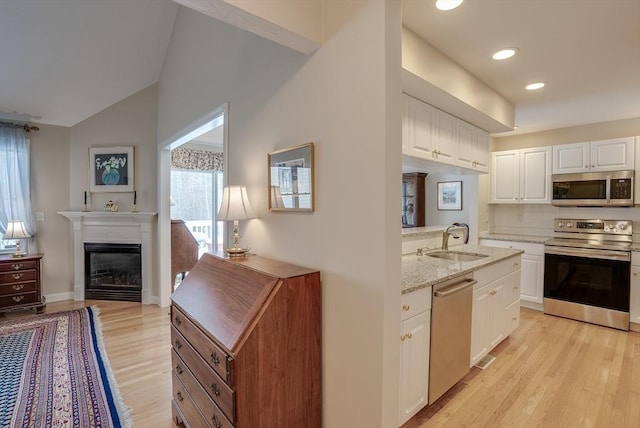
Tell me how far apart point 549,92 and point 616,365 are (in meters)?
2.55

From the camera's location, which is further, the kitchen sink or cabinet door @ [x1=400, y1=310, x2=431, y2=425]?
the kitchen sink

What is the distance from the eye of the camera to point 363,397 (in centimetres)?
143

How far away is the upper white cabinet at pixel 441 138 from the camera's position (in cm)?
239

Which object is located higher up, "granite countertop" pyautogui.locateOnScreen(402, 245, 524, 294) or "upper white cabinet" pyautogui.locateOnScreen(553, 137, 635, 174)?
"upper white cabinet" pyautogui.locateOnScreen(553, 137, 635, 174)

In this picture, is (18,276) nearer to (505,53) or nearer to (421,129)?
(421,129)

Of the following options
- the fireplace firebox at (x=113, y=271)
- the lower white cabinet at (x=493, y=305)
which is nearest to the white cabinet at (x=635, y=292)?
the lower white cabinet at (x=493, y=305)

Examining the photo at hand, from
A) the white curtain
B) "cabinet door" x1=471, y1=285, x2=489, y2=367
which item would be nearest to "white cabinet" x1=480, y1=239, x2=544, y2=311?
"cabinet door" x1=471, y1=285, x2=489, y2=367

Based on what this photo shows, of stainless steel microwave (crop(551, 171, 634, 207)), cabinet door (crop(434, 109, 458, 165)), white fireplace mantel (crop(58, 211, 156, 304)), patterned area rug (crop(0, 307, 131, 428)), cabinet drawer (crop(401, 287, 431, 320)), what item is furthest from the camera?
white fireplace mantel (crop(58, 211, 156, 304))

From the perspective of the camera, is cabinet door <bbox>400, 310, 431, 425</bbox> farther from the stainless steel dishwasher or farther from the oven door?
the oven door

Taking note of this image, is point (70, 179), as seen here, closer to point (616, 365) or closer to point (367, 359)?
point (367, 359)

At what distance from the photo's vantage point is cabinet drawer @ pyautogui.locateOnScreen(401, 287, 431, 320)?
174 cm

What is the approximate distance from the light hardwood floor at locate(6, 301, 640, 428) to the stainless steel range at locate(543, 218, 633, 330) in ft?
0.63

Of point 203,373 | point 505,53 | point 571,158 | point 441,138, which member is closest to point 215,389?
point 203,373

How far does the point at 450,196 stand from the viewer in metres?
5.45
